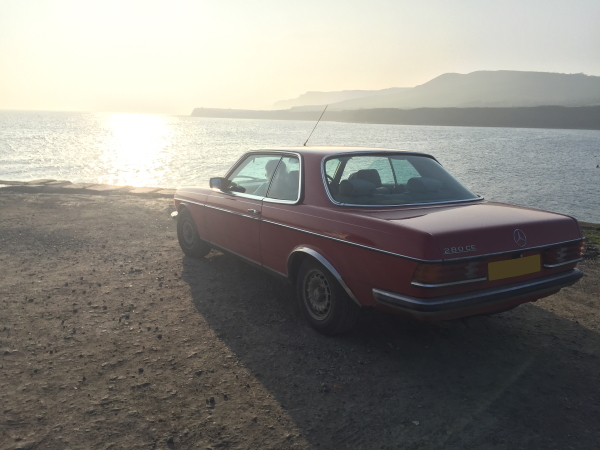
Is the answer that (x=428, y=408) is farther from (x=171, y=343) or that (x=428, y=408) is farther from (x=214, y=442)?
(x=171, y=343)

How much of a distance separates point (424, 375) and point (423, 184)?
1.64 metres

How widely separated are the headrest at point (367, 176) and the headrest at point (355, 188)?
0.16m

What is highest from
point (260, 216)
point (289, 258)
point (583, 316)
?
point (260, 216)

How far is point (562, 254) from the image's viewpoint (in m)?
3.45

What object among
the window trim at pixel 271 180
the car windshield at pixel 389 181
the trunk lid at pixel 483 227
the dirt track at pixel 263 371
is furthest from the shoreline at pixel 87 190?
the trunk lid at pixel 483 227

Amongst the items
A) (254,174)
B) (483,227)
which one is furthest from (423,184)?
(254,174)

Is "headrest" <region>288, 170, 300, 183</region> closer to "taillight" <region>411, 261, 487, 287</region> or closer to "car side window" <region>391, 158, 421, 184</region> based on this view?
"car side window" <region>391, 158, 421, 184</region>

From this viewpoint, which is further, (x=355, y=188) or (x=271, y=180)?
(x=271, y=180)

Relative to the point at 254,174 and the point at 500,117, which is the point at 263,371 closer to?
the point at 254,174

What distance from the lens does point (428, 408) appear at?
288 cm

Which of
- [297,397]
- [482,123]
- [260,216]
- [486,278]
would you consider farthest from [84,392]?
[482,123]

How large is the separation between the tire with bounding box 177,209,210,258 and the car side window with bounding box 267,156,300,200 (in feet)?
5.48

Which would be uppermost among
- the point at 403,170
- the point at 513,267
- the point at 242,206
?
the point at 403,170

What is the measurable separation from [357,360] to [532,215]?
1714mm
